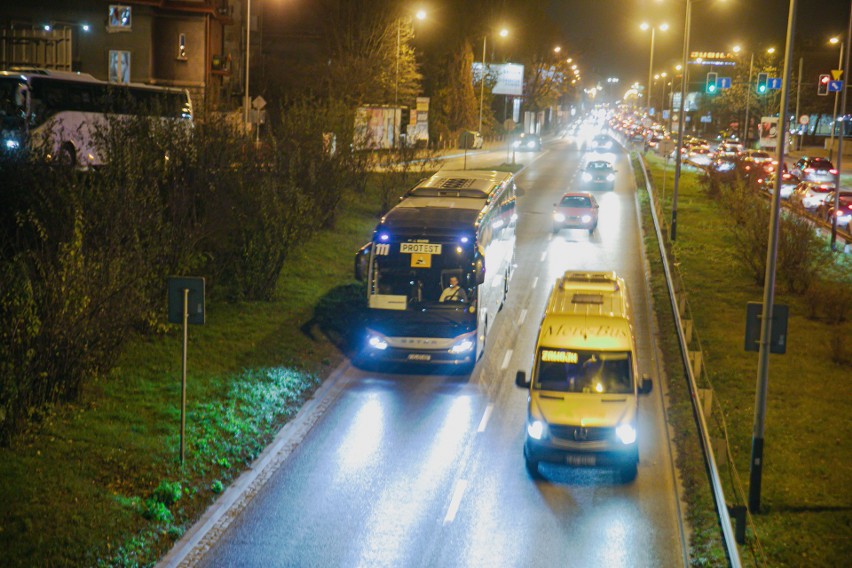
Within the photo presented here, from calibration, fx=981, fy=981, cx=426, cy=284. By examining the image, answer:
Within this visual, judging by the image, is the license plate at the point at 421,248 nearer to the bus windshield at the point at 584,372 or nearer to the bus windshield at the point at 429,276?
the bus windshield at the point at 429,276

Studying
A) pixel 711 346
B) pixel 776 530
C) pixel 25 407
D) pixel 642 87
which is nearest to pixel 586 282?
pixel 711 346

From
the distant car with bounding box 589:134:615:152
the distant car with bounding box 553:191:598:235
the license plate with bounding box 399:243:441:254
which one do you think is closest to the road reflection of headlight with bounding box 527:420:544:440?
the license plate with bounding box 399:243:441:254

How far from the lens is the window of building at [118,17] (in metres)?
60.2

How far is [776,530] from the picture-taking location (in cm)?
1350

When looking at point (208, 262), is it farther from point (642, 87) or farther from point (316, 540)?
point (642, 87)

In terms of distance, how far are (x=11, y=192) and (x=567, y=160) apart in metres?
60.3

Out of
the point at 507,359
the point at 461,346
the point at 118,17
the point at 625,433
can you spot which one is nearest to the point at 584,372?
the point at 625,433

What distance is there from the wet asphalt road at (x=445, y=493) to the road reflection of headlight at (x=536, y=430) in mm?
725

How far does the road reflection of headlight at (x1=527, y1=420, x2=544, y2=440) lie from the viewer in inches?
609

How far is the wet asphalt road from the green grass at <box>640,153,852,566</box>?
86 cm

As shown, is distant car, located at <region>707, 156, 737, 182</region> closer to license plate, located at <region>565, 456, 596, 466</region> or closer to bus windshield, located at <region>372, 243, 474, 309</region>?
bus windshield, located at <region>372, 243, 474, 309</region>

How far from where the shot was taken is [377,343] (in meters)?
21.3

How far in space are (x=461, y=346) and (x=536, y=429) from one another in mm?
5738

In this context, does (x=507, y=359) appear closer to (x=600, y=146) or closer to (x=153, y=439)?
(x=153, y=439)
